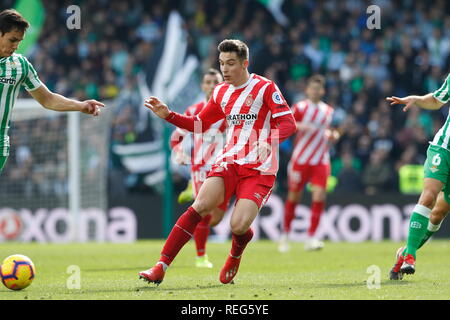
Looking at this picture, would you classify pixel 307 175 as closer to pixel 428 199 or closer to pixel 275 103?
pixel 428 199

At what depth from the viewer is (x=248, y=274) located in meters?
9.16

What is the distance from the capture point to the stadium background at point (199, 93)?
17016mm

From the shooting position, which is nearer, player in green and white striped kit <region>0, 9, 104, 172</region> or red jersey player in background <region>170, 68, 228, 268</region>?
player in green and white striped kit <region>0, 9, 104, 172</region>

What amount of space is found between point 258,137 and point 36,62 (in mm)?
14554

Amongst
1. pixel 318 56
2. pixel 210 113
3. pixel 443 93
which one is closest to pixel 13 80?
pixel 210 113

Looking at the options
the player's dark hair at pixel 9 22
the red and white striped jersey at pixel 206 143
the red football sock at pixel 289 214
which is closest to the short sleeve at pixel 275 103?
the player's dark hair at pixel 9 22

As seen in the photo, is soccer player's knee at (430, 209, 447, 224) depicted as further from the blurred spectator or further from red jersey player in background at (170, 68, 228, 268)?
the blurred spectator

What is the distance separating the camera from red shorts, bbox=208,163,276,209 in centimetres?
767

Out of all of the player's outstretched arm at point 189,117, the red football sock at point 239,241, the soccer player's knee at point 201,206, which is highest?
the player's outstretched arm at point 189,117

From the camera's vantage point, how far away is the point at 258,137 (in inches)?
308

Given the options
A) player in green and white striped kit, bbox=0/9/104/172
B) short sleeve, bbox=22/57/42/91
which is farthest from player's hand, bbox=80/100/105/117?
short sleeve, bbox=22/57/42/91

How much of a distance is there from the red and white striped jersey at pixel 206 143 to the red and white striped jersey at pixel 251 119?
8.69 ft

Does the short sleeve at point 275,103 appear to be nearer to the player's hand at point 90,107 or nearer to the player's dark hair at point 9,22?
the player's hand at point 90,107

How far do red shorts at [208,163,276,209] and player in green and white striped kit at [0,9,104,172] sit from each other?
52.2 inches
